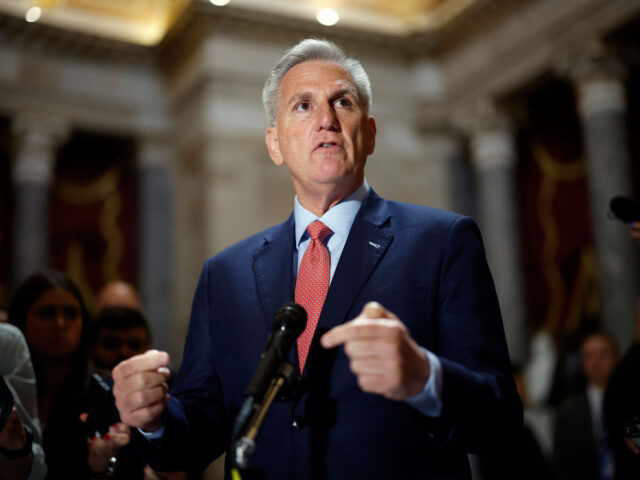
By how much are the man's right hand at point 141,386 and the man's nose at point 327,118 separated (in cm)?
74

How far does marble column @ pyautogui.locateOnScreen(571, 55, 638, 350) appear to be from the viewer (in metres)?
8.58

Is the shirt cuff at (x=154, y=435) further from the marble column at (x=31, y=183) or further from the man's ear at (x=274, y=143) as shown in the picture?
the marble column at (x=31, y=183)

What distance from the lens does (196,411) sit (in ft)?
5.98

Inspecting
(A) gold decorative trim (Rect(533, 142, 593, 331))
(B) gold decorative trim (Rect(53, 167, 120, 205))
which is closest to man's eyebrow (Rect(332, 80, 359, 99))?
(A) gold decorative trim (Rect(533, 142, 593, 331))

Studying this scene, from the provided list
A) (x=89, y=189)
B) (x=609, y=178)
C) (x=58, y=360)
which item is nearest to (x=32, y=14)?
(x=89, y=189)

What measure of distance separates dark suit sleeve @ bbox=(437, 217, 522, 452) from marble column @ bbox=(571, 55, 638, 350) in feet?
24.8

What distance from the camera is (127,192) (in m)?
12.6

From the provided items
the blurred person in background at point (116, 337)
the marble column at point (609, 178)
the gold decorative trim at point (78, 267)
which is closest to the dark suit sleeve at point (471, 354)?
the blurred person in background at point (116, 337)

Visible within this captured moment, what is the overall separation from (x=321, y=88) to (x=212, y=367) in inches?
32.3

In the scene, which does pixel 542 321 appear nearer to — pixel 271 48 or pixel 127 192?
pixel 271 48

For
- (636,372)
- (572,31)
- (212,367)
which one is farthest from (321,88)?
(572,31)

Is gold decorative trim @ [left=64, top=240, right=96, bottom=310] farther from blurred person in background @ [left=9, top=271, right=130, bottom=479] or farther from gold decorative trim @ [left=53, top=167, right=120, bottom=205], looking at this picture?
blurred person in background @ [left=9, top=271, right=130, bottom=479]

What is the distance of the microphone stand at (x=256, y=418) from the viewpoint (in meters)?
1.30

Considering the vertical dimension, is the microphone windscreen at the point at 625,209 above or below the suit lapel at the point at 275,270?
above
